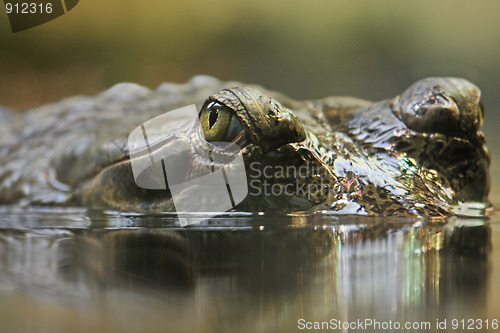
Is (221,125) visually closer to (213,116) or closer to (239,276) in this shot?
(213,116)

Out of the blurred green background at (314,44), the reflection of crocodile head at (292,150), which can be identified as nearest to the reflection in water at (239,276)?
the reflection of crocodile head at (292,150)

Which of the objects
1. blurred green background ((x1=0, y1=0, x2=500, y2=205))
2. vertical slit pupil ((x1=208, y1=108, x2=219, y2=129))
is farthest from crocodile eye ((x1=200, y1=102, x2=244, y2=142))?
blurred green background ((x1=0, y1=0, x2=500, y2=205))

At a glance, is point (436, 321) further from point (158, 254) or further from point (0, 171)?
point (0, 171)

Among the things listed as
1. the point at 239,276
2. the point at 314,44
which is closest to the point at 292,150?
the point at 239,276

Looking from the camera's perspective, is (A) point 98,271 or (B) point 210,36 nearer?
(A) point 98,271

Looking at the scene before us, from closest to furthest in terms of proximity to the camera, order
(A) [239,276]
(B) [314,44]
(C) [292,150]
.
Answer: (A) [239,276] < (C) [292,150] < (B) [314,44]

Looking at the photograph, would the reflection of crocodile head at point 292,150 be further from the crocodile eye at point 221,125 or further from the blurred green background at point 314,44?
the blurred green background at point 314,44

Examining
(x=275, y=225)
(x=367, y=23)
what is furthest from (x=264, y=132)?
(x=367, y=23)

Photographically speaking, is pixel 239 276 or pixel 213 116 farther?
pixel 213 116
